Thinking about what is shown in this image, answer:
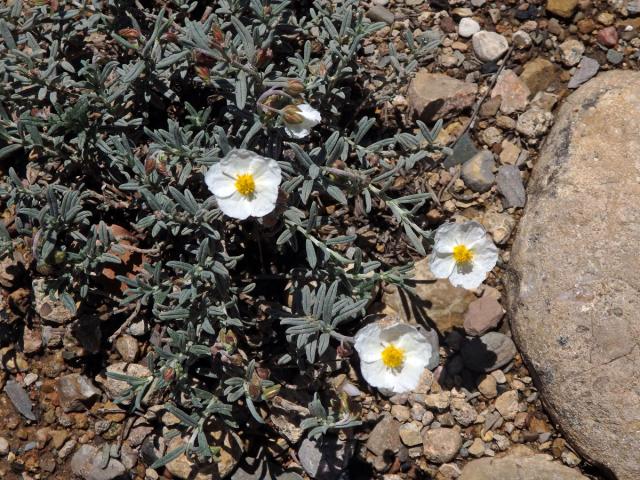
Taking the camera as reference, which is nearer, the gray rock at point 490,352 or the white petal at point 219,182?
the white petal at point 219,182

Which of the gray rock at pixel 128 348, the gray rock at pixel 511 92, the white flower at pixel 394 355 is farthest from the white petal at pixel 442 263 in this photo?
the gray rock at pixel 128 348

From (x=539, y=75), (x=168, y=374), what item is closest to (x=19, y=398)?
(x=168, y=374)

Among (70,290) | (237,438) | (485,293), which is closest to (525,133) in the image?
(485,293)

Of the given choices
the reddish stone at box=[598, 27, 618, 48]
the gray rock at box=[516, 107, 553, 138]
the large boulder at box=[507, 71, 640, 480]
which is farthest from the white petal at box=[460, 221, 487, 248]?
the reddish stone at box=[598, 27, 618, 48]

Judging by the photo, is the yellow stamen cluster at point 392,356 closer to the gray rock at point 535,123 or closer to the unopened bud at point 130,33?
the gray rock at point 535,123

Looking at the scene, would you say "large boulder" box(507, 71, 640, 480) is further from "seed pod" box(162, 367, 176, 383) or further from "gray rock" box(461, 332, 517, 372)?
"seed pod" box(162, 367, 176, 383)

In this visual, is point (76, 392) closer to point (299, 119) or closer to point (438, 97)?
point (299, 119)
